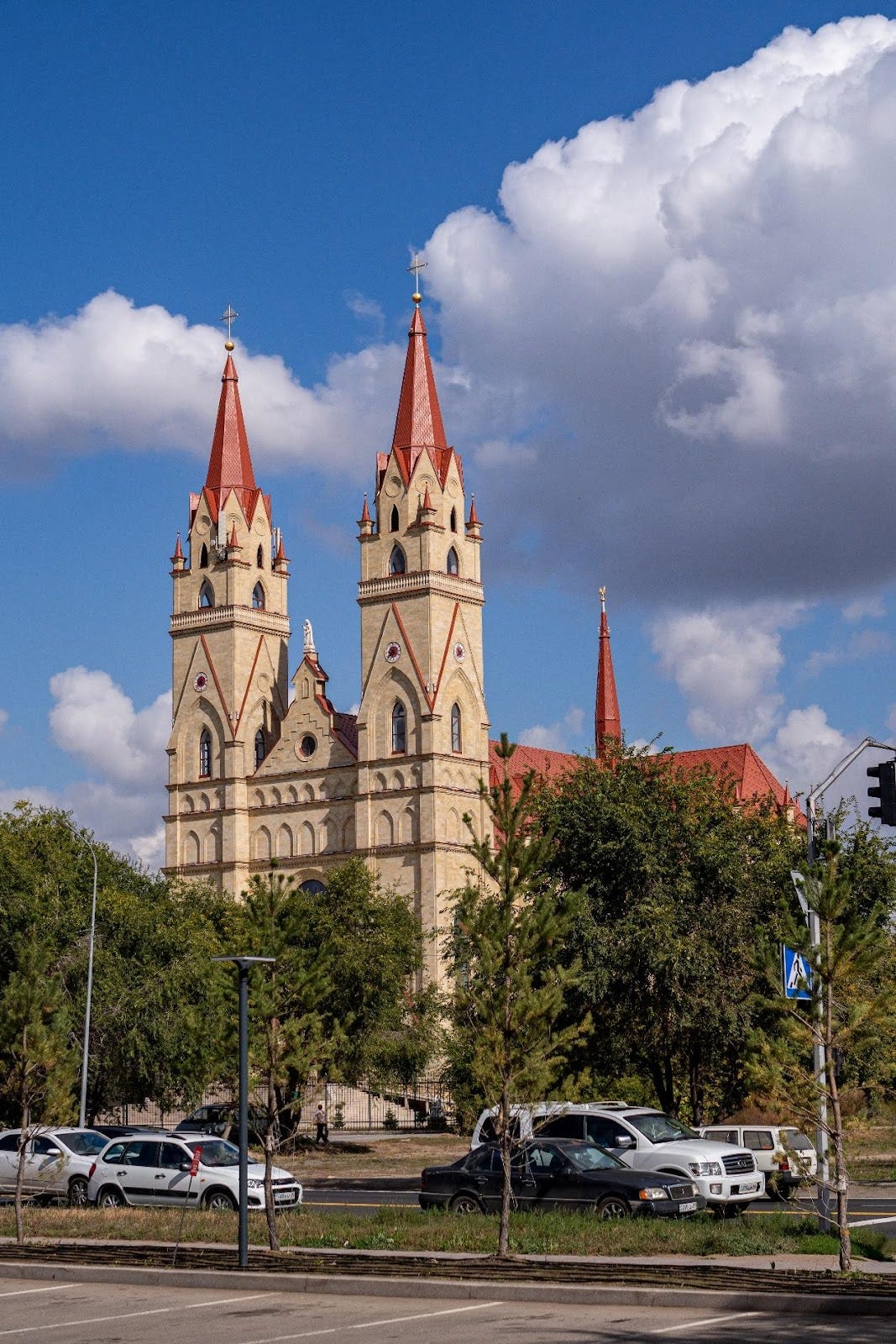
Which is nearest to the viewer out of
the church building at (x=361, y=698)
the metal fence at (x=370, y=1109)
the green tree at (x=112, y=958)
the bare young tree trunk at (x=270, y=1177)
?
the bare young tree trunk at (x=270, y=1177)

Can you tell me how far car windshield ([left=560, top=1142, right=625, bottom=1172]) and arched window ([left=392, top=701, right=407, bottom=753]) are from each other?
5781 centimetres

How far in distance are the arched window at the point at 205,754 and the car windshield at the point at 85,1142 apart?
57.4m

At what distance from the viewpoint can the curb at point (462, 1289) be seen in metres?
17.0

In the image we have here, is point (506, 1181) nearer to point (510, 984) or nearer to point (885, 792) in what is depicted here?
point (510, 984)

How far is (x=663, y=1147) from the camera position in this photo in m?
27.9

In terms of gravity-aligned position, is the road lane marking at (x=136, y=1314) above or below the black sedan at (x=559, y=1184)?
below

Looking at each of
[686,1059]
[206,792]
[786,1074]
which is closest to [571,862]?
[686,1059]

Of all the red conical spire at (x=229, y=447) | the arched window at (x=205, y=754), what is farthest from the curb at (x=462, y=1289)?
the red conical spire at (x=229, y=447)

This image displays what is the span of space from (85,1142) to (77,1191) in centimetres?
221

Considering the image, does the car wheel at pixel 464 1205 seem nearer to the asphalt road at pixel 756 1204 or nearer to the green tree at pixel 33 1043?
the asphalt road at pixel 756 1204

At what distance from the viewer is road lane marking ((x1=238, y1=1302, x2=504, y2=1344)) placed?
1662cm

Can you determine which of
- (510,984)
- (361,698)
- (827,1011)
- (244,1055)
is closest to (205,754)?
(361,698)

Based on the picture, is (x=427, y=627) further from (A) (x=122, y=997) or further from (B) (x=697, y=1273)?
(B) (x=697, y=1273)

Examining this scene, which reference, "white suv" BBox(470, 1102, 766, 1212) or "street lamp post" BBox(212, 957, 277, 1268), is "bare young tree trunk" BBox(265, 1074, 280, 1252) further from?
"white suv" BBox(470, 1102, 766, 1212)
